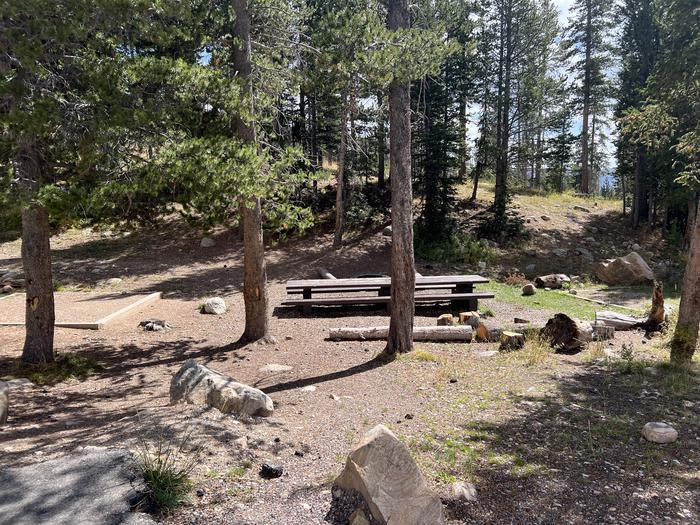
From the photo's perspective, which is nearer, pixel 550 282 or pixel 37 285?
pixel 37 285

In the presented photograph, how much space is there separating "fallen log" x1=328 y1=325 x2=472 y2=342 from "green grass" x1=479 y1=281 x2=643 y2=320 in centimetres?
385

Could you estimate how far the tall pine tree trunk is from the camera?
7.67 metres

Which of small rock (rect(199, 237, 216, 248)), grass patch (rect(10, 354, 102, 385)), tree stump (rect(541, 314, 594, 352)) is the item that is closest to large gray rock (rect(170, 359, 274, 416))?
grass patch (rect(10, 354, 102, 385))

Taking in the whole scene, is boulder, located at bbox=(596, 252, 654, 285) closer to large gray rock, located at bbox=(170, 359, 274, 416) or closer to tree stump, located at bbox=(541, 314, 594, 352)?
tree stump, located at bbox=(541, 314, 594, 352)

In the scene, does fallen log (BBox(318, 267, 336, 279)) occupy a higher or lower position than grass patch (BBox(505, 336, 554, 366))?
higher

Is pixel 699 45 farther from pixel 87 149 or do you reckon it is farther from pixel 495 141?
pixel 495 141

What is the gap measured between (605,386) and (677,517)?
10.2ft

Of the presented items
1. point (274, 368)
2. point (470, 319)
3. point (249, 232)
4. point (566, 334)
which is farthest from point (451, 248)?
point (274, 368)

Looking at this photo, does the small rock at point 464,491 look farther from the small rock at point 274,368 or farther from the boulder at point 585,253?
the boulder at point 585,253

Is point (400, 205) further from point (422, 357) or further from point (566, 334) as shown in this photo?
point (566, 334)

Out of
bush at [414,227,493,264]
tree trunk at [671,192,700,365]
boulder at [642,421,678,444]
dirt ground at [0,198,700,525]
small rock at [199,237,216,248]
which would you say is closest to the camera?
dirt ground at [0,198,700,525]

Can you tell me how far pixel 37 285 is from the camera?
22.0ft

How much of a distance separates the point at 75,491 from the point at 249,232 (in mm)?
5581

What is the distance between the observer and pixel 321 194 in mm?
22812
